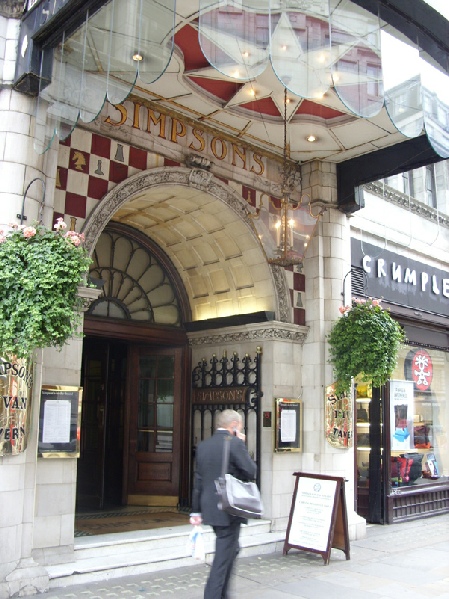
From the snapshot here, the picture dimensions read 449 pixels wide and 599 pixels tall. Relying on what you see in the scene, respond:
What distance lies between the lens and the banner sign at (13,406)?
20.0 feet

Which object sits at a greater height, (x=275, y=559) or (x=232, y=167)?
(x=232, y=167)

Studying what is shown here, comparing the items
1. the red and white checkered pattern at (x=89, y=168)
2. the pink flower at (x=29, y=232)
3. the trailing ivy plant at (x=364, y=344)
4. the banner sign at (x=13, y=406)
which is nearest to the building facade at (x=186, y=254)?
the red and white checkered pattern at (x=89, y=168)

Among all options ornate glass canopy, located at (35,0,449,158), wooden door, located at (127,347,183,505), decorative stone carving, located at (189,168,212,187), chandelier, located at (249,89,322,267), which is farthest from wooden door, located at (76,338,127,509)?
ornate glass canopy, located at (35,0,449,158)

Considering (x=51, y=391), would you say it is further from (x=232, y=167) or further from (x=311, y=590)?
(x=232, y=167)

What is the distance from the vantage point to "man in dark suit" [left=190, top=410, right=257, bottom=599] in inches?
204

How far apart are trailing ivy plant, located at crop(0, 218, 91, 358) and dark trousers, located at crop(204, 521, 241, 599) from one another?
2.22 m

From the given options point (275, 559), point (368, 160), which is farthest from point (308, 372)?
point (368, 160)

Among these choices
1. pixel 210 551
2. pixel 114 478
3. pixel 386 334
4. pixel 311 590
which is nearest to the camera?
pixel 311 590

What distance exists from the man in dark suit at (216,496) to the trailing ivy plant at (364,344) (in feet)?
12.9

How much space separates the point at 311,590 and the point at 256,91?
5.98 m

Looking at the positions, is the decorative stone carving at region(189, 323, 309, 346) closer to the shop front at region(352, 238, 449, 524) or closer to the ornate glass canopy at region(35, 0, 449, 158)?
the shop front at region(352, 238, 449, 524)

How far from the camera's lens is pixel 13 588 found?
19.8 ft

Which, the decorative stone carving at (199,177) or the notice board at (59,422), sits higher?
the decorative stone carving at (199,177)

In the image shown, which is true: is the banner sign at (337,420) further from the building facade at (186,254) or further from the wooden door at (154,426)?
the wooden door at (154,426)
